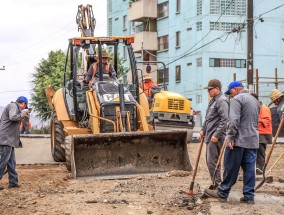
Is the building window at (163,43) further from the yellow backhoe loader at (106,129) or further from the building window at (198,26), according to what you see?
the yellow backhoe loader at (106,129)

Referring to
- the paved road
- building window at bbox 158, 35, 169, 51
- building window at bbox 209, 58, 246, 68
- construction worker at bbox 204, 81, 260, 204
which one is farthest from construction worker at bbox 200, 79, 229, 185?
building window at bbox 158, 35, 169, 51

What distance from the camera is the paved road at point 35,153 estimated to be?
19.2m

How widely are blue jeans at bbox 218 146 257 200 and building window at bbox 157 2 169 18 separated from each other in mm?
40923

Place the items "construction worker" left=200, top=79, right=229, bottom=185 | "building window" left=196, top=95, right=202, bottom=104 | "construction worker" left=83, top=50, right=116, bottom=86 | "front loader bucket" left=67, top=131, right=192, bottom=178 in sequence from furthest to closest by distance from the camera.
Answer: "building window" left=196, top=95, right=202, bottom=104, "construction worker" left=83, top=50, right=116, bottom=86, "front loader bucket" left=67, top=131, right=192, bottom=178, "construction worker" left=200, top=79, right=229, bottom=185

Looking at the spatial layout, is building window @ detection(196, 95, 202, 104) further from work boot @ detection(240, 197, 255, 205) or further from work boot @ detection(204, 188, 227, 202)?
work boot @ detection(240, 197, 255, 205)

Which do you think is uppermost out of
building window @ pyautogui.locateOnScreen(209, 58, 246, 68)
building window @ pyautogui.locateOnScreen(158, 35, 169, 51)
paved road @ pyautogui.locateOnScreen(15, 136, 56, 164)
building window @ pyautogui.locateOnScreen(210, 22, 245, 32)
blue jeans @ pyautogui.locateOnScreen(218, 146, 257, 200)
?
building window @ pyautogui.locateOnScreen(210, 22, 245, 32)

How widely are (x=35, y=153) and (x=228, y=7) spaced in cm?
2703

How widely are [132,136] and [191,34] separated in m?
33.5

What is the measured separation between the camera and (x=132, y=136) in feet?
46.0

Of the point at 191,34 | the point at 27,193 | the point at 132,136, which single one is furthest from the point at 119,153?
the point at 191,34

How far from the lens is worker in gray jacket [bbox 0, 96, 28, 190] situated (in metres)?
12.9

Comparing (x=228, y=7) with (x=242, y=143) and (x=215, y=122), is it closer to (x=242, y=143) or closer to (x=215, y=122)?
(x=215, y=122)

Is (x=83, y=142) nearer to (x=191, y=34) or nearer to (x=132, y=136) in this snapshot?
(x=132, y=136)

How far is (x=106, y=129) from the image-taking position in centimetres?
1509
